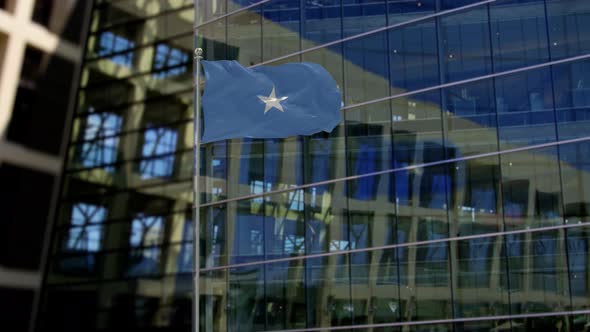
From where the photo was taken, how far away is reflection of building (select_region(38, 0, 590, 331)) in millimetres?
23359

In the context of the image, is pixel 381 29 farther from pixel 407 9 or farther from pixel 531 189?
pixel 531 189

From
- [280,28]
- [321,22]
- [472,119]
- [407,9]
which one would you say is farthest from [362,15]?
[472,119]

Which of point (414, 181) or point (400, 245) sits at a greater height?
point (414, 181)

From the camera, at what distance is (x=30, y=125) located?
45406 millimetres

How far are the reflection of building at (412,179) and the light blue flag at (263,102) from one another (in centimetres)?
694

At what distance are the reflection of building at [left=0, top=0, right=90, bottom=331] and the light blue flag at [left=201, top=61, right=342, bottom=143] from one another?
27655 mm

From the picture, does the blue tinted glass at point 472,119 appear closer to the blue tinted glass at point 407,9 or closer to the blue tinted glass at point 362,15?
the blue tinted glass at point 407,9

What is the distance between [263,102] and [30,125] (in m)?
29.7

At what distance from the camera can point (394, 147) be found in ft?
84.9

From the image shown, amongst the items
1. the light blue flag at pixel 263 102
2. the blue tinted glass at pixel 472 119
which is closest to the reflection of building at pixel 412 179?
the blue tinted glass at pixel 472 119

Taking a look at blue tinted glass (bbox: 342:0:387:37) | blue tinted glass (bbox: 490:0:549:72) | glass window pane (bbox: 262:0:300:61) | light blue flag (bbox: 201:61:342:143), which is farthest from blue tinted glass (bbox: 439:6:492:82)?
light blue flag (bbox: 201:61:342:143)

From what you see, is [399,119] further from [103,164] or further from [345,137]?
[103,164]

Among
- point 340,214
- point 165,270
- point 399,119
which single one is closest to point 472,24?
point 399,119

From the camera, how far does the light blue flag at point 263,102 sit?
18.3 metres
